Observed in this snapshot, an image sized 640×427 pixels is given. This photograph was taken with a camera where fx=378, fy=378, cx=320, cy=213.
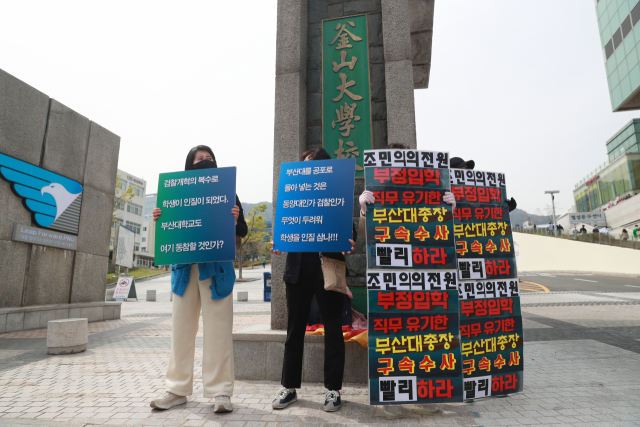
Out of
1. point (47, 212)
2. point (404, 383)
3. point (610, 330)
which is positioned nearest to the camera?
point (404, 383)

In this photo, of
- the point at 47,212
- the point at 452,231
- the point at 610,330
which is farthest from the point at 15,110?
the point at 610,330

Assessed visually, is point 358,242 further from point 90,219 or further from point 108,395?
point 90,219

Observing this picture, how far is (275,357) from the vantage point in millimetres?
4207

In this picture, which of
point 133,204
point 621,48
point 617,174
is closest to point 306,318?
point 621,48

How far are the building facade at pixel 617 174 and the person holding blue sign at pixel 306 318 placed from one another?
55121mm

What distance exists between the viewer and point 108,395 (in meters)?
3.74

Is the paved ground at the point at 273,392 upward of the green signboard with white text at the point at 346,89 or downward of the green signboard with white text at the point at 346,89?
downward

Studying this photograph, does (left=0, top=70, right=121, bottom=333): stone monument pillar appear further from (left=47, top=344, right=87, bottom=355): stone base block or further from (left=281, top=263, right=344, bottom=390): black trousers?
(left=281, top=263, right=344, bottom=390): black trousers

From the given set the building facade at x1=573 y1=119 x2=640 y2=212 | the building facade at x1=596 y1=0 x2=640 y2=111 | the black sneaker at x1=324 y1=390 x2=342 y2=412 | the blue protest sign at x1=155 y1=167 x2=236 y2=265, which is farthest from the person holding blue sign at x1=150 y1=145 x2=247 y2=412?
the building facade at x1=573 y1=119 x2=640 y2=212

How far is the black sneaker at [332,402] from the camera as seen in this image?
126 inches

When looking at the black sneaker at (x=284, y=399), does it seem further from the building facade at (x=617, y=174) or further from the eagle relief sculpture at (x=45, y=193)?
the building facade at (x=617, y=174)

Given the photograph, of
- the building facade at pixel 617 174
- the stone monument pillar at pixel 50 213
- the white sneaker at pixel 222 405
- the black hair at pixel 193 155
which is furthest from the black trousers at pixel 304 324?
the building facade at pixel 617 174

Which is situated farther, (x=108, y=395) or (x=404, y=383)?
(x=108, y=395)

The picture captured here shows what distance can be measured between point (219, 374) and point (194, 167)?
6.37 ft
